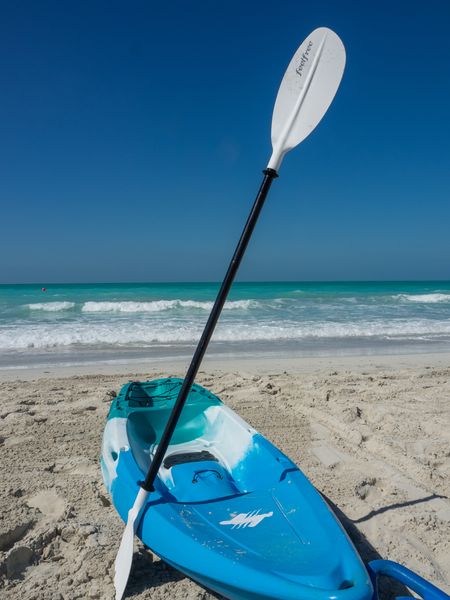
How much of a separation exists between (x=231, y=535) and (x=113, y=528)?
90cm

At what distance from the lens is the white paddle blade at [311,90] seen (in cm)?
214

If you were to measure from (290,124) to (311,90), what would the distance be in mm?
213

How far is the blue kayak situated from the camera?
166cm

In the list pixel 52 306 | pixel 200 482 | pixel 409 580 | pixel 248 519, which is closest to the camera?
pixel 409 580

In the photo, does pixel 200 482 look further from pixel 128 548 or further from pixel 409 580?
pixel 409 580

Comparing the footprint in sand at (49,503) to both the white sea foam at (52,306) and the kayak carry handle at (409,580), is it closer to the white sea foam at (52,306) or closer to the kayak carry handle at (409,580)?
the kayak carry handle at (409,580)

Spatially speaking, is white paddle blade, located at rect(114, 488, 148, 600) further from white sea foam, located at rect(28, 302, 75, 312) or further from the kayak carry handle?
white sea foam, located at rect(28, 302, 75, 312)

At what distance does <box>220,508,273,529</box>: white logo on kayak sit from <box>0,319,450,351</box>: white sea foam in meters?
7.68

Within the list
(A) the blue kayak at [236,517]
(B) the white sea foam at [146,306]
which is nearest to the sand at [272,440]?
(A) the blue kayak at [236,517]

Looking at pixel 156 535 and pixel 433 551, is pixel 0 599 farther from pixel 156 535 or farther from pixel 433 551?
pixel 433 551

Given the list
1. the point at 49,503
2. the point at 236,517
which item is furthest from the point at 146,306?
the point at 236,517

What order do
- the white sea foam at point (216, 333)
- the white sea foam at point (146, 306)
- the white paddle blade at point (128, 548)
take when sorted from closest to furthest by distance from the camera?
the white paddle blade at point (128, 548) < the white sea foam at point (216, 333) < the white sea foam at point (146, 306)

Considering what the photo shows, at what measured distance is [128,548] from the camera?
206 centimetres

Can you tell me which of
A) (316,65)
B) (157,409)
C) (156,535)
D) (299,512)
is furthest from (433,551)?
(316,65)
